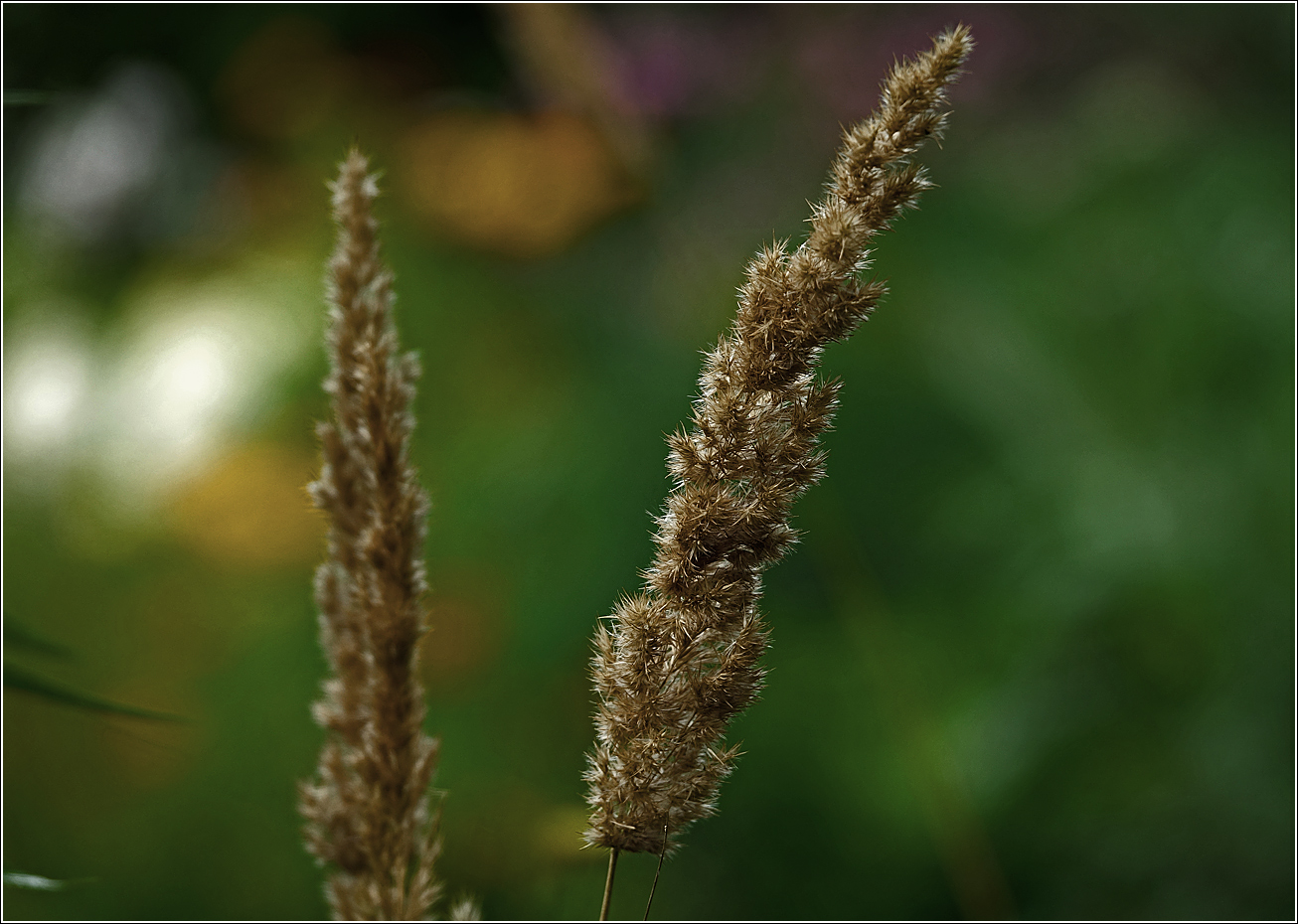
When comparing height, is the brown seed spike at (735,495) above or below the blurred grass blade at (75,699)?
above

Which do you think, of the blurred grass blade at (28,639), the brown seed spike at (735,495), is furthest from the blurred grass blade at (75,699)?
the brown seed spike at (735,495)

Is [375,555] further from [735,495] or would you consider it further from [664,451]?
[664,451]

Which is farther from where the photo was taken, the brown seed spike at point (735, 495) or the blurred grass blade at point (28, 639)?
the blurred grass blade at point (28, 639)

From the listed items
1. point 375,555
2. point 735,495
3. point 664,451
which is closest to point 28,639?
point 375,555

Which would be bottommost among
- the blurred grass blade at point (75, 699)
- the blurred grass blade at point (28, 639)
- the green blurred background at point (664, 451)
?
the blurred grass blade at point (75, 699)

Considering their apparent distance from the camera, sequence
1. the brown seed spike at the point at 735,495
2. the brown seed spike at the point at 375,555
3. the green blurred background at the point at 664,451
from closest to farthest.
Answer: the brown seed spike at the point at 735,495 < the brown seed spike at the point at 375,555 < the green blurred background at the point at 664,451

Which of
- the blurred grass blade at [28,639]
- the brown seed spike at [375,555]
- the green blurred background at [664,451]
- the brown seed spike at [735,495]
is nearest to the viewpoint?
the brown seed spike at [735,495]

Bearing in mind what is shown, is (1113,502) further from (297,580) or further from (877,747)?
(297,580)

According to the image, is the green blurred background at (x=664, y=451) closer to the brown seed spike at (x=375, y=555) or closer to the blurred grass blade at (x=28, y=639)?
the brown seed spike at (x=375, y=555)

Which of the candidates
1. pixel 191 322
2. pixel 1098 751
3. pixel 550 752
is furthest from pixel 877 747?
pixel 191 322
